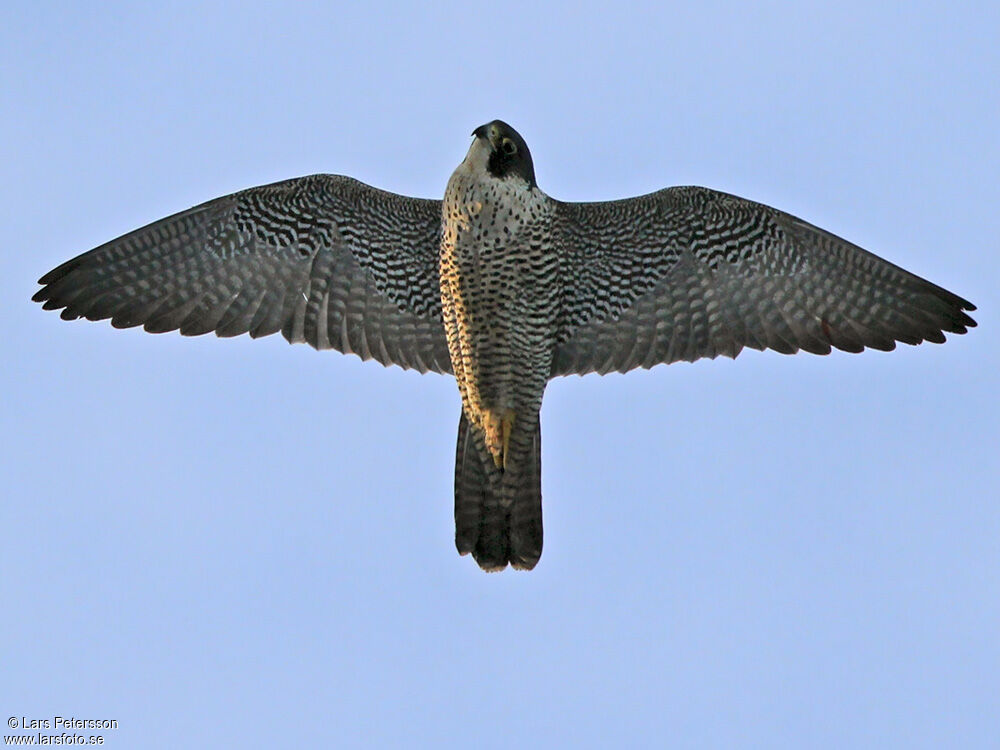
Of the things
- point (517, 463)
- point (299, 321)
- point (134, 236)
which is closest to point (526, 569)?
point (517, 463)

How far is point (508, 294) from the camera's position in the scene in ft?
34.0

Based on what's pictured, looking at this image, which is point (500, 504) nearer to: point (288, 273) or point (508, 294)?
point (508, 294)

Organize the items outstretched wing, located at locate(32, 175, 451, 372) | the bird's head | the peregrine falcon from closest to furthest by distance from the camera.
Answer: the bird's head
the peregrine falcon
outstretched wing, located at locate(32, 175, 451, 372)

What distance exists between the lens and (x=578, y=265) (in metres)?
10.9

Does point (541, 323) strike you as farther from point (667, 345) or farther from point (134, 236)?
point (134, 236)

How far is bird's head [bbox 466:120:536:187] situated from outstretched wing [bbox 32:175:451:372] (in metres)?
0.86

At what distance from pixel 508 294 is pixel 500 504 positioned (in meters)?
1.43

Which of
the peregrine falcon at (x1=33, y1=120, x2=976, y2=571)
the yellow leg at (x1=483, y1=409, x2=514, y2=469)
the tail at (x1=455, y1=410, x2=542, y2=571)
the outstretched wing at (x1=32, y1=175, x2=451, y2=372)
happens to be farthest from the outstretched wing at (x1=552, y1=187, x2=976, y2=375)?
the outstretched wing at (x1=32, y1=175, x2=451, y2=372)

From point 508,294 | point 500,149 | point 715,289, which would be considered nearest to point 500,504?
point 508,294

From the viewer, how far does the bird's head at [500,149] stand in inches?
398

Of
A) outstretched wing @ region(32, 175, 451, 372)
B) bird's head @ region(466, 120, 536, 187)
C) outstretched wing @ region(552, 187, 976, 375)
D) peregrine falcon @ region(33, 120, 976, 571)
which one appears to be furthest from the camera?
outstretched wing @ region(32, 175, 451, 372)

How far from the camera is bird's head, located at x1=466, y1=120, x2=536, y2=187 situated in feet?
33.1

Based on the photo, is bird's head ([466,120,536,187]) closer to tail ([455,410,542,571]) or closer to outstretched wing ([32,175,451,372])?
outstretched wing ([32,175,451,372])

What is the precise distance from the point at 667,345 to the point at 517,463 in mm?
1348
